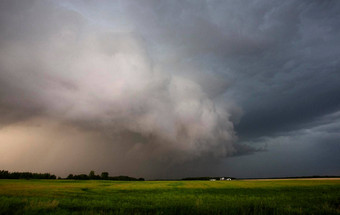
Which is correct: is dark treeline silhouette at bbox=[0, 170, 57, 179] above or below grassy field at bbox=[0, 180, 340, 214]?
above

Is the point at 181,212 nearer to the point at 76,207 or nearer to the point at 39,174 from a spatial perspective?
the point at 76,207

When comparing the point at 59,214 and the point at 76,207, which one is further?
the point at 76,207

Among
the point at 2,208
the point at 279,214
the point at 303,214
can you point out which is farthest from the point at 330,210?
the point at 2,208

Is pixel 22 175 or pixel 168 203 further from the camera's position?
pixel 22 175

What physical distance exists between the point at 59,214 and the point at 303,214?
2213 centimetres

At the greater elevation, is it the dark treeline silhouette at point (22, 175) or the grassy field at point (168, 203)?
the dark treeline silhouette at point (22, 175)

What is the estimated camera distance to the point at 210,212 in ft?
69.3

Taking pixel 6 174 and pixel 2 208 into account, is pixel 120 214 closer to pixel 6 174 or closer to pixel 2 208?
pixel 2 208

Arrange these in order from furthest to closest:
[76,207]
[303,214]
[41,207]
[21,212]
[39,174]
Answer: [39,174]
[76,207]
[41,207]
[303,214]
[21,212]

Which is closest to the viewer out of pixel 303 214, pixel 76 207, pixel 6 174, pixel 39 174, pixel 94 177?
pixel 303 214

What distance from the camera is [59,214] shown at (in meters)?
19.5

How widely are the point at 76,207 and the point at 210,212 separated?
1495cm

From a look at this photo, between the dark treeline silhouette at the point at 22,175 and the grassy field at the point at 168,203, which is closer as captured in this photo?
the grassy field at the point at 168,203

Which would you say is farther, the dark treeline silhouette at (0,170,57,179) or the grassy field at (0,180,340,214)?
the dark treeline silhouette at (0,170,57,179)
